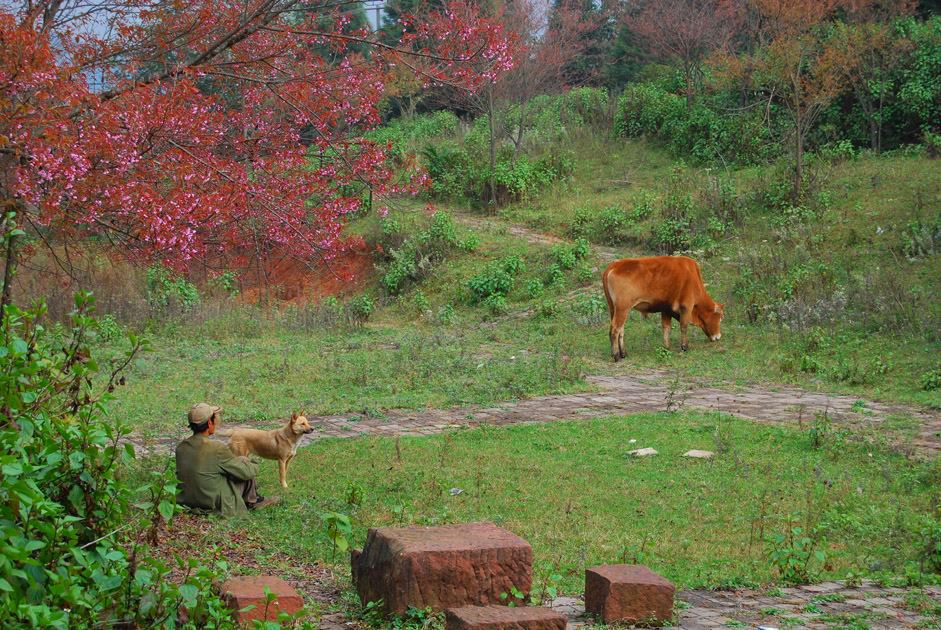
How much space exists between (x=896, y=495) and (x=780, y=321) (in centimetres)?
901

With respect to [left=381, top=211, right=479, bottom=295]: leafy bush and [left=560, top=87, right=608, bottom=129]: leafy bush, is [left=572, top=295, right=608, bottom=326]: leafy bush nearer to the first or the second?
[left=381, top=211, right=479, bottom=295]: leafy bush

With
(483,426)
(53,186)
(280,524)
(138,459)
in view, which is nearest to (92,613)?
(280,524)

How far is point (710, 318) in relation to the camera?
16891 millimetres

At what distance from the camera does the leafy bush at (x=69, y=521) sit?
158 inches

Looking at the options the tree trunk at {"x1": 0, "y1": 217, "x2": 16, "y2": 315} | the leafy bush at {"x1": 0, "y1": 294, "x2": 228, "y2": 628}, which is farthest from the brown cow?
the leafy bush at {"x1": 0, "y1": 294, "x2": 228, "y2": 628}

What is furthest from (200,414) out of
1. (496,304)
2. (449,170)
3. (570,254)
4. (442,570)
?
(449,170)

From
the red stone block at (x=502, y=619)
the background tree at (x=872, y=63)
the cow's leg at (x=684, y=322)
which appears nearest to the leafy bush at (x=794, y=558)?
the red stone block at (x=502, y=619)

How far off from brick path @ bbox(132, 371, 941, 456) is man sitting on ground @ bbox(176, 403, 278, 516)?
2387 mm

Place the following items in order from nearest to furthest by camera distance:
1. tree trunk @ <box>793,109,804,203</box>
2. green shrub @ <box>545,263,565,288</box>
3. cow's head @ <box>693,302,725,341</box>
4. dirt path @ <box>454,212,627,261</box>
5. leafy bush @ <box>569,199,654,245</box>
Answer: cow's head @ <box>693,302,725,341</box> < green shrub @ <box>545,263,565,288</box> < tree trunk @ <box>793,109,804,203</box> < dirt path @ <box>454,212,627,261</box> < leafy bush @ <box>569,199,654,245</box>

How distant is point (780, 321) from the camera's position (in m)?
17.5

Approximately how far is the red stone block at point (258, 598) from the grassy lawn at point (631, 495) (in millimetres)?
1533

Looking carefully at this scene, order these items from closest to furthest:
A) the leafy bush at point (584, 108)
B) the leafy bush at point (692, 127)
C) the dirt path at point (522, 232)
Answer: the dirt path at point (522, 232), the leafy bush at point (692, 127), the leafy bush at point (584, 108)

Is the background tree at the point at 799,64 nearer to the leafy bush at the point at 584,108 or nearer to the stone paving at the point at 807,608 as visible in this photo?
the leafy bush at the point at 584,108

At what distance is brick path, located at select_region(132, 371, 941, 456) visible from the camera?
11.5 m
